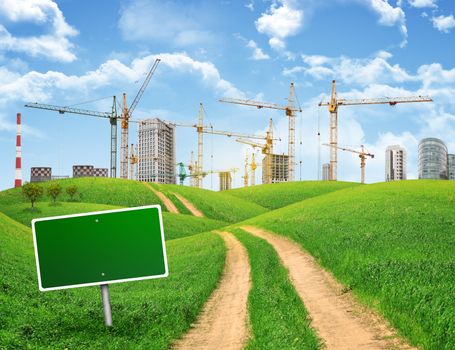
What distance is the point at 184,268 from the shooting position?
116ft

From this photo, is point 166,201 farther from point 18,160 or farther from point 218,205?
point 18,160

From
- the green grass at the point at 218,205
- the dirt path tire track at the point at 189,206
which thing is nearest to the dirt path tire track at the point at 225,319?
the dirt path tire track at the point at 189,206

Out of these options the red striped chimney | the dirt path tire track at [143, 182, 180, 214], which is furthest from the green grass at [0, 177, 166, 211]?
the red striped chimney

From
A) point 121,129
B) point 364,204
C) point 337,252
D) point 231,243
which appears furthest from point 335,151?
point 337,252

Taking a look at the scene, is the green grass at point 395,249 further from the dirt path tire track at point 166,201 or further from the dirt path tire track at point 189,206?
the dirt path tire track at point 166,201

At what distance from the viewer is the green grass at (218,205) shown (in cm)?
9825

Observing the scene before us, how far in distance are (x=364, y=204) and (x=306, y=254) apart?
1142 inches

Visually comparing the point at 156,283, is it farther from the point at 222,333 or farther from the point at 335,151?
the point at 335,151

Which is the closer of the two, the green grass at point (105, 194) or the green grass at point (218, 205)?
the green grass at point (218, 205)

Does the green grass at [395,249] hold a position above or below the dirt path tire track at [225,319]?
above

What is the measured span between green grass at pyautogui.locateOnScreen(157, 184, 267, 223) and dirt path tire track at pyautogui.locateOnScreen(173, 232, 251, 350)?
6518 centimetres

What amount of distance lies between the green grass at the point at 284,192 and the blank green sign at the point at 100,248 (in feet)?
341

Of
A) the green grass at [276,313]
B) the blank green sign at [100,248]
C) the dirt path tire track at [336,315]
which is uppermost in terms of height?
the blank green sign at [100,248]

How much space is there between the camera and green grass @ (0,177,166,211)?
102688 millimetres
